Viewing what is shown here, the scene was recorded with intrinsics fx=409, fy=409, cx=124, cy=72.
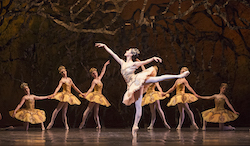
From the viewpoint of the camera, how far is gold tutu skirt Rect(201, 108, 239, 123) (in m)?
8.13

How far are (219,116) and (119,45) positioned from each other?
130 inches

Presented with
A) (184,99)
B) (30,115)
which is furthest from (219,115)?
(30,115)

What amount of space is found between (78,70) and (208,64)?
326 cm

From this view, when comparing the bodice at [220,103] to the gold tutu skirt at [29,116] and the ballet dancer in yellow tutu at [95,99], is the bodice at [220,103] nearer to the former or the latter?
the ballet dancer in yellow tutu at [95,99]

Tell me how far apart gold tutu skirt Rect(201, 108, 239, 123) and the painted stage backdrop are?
1.87m

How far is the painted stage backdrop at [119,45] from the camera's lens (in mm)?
10180

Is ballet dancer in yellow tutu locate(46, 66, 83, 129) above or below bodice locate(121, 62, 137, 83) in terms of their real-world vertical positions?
below

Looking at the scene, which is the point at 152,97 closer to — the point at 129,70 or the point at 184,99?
the point at 184,99

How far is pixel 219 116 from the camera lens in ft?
26.9

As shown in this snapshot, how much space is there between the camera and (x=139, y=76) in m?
6.04

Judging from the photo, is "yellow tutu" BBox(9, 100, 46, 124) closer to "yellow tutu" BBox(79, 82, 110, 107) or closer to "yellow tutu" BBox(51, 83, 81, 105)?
"yellow tutu" BBox(51, 83, 81, 105)

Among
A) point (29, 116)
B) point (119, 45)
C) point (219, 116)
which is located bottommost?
point (29, 116)

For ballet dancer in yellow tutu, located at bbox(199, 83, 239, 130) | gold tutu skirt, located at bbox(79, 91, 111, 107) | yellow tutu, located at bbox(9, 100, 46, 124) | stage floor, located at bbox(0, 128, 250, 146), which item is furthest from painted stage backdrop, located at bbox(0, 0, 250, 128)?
stage floor, located at bbox(0, 128, 250, 146)

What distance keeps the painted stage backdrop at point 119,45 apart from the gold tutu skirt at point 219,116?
73.4 inches
